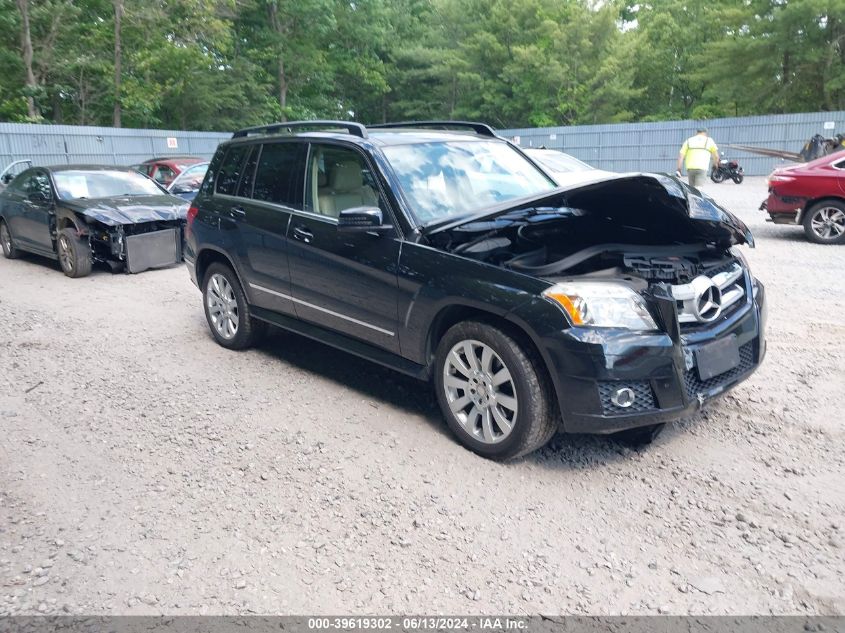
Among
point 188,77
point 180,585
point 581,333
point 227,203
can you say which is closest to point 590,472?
point 581,333

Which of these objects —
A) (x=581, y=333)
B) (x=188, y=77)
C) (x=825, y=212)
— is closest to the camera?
(x=581, y=333)

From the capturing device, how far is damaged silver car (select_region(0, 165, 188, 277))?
9898mm

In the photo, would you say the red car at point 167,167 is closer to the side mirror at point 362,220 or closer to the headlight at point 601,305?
the side mirror at point 362,220

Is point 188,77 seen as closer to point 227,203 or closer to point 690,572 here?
point 227,203

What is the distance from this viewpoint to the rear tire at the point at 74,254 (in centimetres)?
991

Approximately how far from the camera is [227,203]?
6.10 meters

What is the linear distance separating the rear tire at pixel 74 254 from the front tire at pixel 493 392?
7341mm

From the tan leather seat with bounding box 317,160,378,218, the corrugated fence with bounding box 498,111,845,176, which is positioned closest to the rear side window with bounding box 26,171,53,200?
the tan leather seat with bounding box 317,160,378,218

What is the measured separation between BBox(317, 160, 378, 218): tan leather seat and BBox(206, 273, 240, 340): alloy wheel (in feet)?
4.69

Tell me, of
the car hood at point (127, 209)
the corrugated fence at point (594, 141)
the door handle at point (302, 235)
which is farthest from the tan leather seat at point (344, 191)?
the corrugated fence at point (594, 141)

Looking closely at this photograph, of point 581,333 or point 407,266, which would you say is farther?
point 407,266

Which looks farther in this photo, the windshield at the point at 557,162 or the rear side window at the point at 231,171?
the windshield at the point at 557,162

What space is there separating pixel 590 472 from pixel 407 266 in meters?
1.60

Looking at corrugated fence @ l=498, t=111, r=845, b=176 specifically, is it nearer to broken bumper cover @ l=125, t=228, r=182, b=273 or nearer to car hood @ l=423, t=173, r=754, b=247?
broken bumper cover @ l=125, t=228, r=182, b=273
